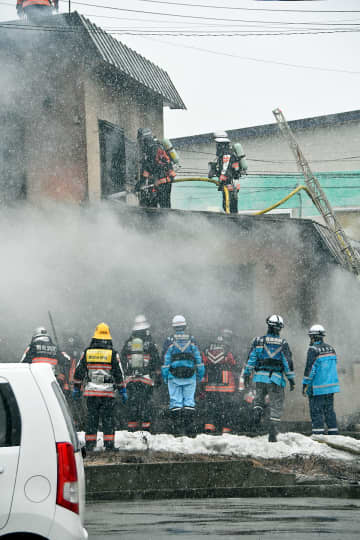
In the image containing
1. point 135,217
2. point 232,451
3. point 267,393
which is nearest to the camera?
point 232,451

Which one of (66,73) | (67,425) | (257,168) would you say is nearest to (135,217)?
(66,73)

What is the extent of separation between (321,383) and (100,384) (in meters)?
3.35

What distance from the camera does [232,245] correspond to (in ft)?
48.6

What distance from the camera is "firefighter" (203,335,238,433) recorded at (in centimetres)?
1288

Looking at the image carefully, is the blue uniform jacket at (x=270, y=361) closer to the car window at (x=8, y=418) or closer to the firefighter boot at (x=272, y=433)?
the firefighter boot at (x=272, y=433)

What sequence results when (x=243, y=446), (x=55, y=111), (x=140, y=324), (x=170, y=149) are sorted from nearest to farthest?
(x=243, y=446) → (x=140, y=324) → (x=55, y=111) → (x=170, y=149)

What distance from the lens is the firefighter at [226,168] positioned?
1606 centimetres

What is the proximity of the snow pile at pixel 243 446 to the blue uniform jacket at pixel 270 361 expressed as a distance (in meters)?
0.94

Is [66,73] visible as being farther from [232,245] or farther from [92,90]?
[232,245]

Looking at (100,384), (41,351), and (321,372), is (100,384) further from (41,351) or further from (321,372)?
(321,372)

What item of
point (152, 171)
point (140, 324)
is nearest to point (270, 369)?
point (140, 324)

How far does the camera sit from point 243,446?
1012 cm

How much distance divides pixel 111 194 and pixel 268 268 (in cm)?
318

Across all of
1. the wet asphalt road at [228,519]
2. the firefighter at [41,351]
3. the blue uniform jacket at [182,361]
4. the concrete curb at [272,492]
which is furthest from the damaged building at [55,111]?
the wet asphalt road at [228,519]
